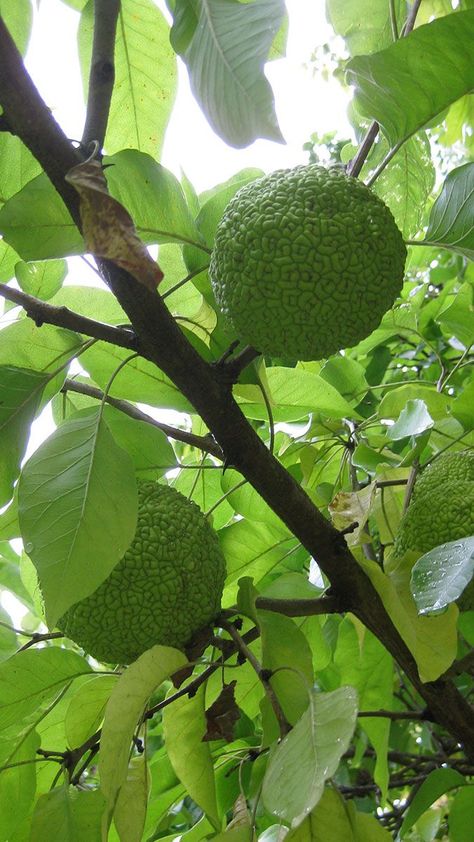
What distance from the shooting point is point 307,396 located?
3.84ft

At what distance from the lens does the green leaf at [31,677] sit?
3.22ft

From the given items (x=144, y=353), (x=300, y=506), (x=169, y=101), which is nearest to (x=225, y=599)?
(x=300, y=506)

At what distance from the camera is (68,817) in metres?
0.95

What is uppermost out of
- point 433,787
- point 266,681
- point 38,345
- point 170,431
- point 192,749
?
point 38,345

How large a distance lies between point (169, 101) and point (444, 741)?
4.42ft

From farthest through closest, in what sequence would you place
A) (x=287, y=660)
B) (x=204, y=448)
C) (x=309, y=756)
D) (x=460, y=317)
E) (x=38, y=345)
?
(x=460, y=317) → (x=204, y=448) → (x=38, y=345) → (x=287, y=660) → (x=309, y=756)

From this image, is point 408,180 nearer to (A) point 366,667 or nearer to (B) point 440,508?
(B) point 440,508

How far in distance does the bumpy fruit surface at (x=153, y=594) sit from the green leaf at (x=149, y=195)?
1.00ft

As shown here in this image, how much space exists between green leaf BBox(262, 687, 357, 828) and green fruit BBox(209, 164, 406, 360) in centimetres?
34

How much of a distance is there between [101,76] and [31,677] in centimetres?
68

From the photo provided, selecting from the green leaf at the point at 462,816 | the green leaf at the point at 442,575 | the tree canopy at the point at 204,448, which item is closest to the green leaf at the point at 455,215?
the tree canopy at the point at 204,448

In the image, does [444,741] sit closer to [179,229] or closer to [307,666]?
[307,666]

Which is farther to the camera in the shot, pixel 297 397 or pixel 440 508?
pixel 297 397

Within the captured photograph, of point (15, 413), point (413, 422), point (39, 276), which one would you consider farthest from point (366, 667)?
point (39, 276)
